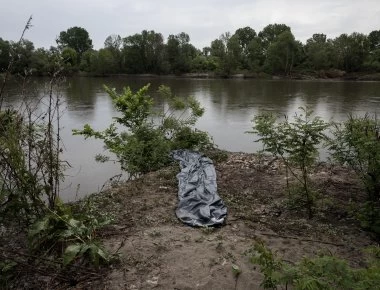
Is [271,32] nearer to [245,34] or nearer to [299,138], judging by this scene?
[245,34]

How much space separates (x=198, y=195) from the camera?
228 inches

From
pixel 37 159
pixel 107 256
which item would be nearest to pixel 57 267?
pixel 107 256

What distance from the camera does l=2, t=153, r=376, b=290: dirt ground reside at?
3551mm

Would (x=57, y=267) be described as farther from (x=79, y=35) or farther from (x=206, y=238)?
(x=79, y=35)

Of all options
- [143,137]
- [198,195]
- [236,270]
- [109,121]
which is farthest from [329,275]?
[109,121]

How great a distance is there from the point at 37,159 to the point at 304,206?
3972 mm

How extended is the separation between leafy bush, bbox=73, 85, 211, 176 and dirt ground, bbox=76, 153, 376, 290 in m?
1.06

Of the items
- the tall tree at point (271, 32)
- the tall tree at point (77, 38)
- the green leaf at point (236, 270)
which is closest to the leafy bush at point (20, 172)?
the green leaf at point (236, 270)

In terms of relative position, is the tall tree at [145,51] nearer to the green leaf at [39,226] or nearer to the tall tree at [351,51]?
the tall tree at [351,51]

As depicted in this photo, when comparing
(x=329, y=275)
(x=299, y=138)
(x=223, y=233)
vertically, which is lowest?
(x=223, y=233)

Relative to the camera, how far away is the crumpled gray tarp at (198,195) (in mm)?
5073

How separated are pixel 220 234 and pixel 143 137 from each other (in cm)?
419

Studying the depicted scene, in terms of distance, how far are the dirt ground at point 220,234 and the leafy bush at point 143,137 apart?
3.53 feet

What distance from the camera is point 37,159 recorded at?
148 inches
